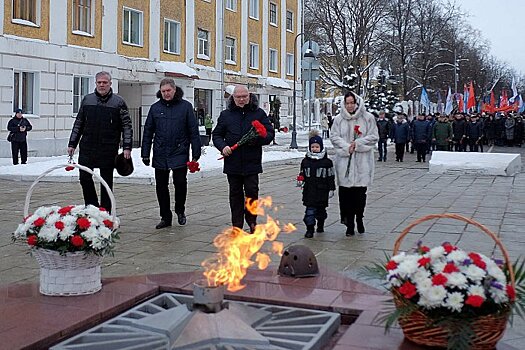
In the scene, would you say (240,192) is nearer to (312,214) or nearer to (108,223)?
(312,214)

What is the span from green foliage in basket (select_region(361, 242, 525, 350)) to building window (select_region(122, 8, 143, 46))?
83.9 feet

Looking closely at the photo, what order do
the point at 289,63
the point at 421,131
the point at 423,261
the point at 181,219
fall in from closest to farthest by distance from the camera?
the point at 423,261 → the point at 181,219 → the point at 421,131 → the point at 289,63

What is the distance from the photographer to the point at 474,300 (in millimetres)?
3859

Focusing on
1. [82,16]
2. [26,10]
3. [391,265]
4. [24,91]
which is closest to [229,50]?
[82,16]

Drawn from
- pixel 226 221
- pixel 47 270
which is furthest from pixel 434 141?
pixel 47 270

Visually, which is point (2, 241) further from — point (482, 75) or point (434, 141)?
point (482, 75)

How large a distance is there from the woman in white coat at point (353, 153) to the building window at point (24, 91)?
16.6m

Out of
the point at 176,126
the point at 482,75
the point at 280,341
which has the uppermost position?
the point at 482,75

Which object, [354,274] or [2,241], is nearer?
[354,274]

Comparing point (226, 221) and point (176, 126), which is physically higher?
point (176, 126)

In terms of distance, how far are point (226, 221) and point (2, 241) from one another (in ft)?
10.2

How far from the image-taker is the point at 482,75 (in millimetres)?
75438

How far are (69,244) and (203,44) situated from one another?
30.9 m

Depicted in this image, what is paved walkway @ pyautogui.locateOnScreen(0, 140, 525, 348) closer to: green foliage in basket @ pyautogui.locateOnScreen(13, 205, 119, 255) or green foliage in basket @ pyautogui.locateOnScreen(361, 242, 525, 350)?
green foliage in basket @ pyautogui.locateOnScreen(361, 242, 525, 350)
